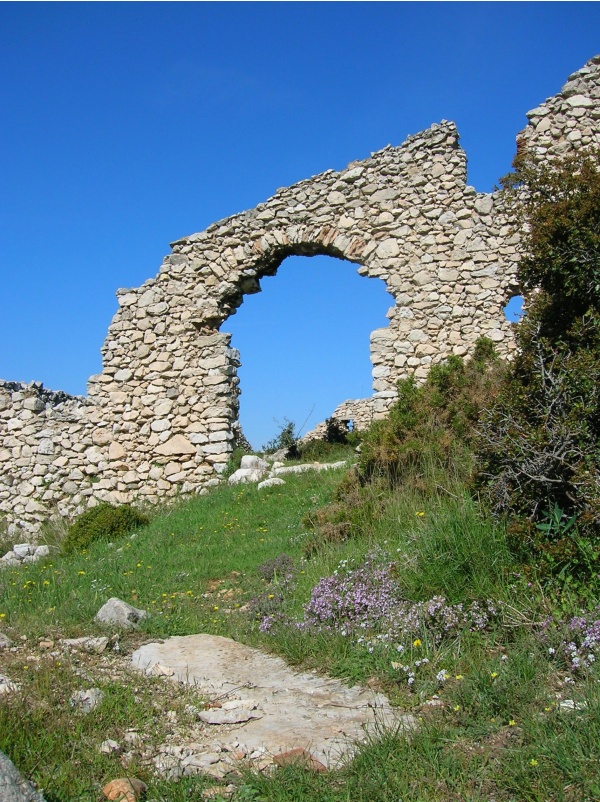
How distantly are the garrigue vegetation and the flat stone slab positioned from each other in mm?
135

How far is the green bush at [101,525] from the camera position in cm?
991

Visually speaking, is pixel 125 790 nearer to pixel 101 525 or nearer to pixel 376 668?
pixel 376 668

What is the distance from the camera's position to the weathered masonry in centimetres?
1086

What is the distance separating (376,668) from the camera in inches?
168

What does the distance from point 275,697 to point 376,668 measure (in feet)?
2.02

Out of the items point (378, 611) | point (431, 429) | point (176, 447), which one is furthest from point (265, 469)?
point (378, 611)

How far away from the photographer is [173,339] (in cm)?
1258

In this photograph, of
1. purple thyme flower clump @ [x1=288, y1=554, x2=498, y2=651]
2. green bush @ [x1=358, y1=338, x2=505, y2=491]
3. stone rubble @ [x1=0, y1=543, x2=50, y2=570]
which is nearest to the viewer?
purple thyme flower clump @ [x1=288, y1=554, x2=498, y2=651]

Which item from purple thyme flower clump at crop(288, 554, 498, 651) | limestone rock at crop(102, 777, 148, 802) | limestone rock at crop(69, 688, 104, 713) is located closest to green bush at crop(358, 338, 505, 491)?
purple thyme flower clump at crop(288, 554, 498, 651)

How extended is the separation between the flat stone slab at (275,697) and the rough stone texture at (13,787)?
1129 millimetres

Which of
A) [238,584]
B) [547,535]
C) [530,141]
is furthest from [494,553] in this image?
[530,141]

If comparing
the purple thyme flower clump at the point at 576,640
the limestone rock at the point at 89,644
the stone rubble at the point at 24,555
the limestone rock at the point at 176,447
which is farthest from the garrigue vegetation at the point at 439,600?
the limestone rock at the point at 176,447

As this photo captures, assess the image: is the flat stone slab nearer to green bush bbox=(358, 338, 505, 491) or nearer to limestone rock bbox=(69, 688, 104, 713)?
limestone rock bbox=(69, 688, 104, 713)

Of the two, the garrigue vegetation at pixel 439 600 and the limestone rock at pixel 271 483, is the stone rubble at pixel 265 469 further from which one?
the garrigue vegetation at pixel 439 600
